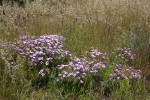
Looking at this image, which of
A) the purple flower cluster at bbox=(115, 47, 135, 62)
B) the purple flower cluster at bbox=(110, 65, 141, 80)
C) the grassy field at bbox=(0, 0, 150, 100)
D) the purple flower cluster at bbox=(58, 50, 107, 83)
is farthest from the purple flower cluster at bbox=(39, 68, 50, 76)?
the purple flower cluster at bbox=(115, 47, 135, 62)

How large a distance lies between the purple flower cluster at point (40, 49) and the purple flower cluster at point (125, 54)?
0.85 metres

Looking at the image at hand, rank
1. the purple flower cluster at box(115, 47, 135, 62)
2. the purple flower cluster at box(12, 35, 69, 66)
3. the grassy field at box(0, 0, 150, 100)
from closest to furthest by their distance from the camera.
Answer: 1. the grassy field at box(0, 0, 150, 100)
2. the purple flower cluster at box(12, 35, 69, 66)
3. the purple flower cluster at box(115, 47, 135, 62)

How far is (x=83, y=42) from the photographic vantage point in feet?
15.6

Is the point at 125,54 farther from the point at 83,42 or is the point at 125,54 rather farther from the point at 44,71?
the point at 44,71

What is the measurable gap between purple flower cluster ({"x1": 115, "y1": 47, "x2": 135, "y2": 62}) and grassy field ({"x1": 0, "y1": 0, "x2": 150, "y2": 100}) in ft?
0.22

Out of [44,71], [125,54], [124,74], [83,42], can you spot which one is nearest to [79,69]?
[44,71]

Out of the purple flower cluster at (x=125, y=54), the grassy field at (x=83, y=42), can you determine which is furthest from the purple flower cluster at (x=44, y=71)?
the purple flower cluster at (x=125, y=54)

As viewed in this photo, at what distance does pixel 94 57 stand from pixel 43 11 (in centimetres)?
220

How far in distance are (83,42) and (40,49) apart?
1.05 metres

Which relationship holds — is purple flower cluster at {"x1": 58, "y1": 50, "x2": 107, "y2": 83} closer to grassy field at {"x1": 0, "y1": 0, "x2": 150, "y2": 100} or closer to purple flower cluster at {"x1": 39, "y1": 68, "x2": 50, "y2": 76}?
grassy field at {"x1": 0, "y1": 0, "x2": 150, "y2": 100}

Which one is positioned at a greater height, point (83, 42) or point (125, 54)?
point (83, 42)

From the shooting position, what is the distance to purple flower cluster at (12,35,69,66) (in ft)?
12.5

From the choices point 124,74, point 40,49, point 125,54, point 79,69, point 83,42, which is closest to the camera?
point 79,69

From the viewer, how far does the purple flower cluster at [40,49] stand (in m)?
3.80
